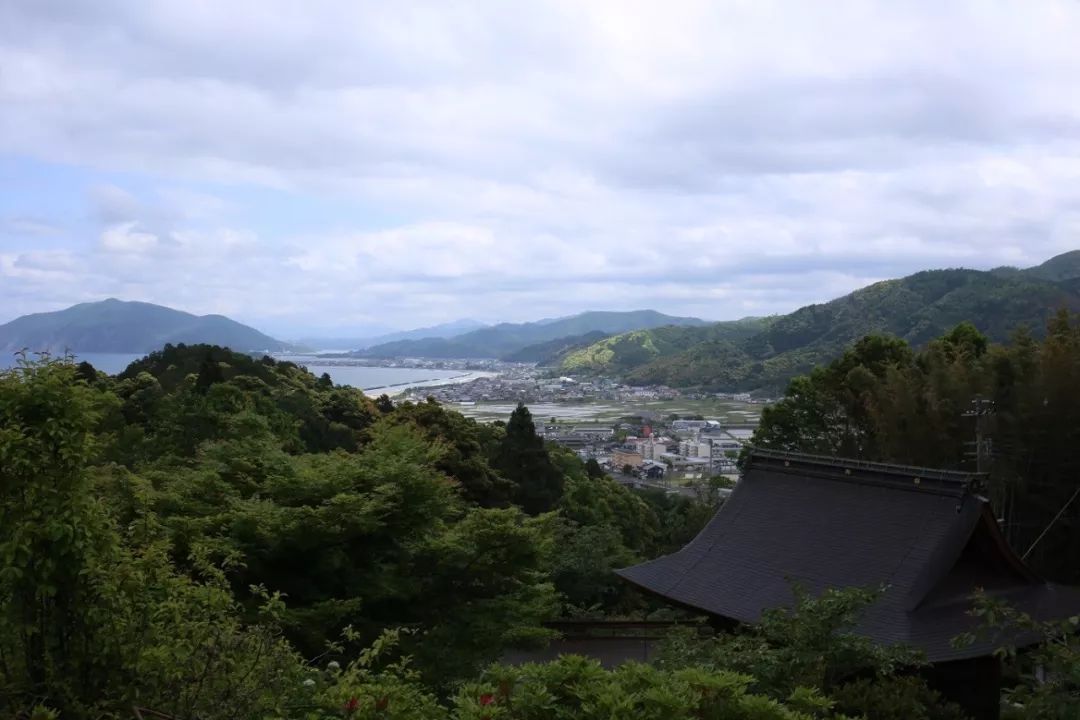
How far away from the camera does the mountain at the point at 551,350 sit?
116 metres

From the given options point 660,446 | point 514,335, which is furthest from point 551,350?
point 660,446

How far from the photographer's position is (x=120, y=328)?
64.7m

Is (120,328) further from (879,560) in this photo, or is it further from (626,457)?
(879,560)

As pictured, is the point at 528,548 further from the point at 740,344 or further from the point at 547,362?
the point at 547,362

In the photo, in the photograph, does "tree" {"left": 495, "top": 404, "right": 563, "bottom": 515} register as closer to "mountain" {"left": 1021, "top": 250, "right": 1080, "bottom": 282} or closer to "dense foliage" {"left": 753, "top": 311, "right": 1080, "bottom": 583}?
"dense foliage" {"left": 753, "top": 311, "right": 1080, "bottom": 583}

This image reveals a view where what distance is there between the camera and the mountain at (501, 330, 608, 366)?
4577 inches

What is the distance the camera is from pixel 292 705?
11.8 ft

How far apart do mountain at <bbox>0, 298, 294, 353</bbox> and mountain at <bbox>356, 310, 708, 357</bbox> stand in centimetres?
5141

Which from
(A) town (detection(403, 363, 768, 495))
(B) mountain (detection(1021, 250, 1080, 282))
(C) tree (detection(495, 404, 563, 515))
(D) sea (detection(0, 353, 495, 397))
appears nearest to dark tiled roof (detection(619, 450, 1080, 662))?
(C) tree (detection(495, 404, 563, 515))

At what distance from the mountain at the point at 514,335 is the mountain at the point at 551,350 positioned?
9.91 m

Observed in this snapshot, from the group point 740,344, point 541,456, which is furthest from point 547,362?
point 541,456

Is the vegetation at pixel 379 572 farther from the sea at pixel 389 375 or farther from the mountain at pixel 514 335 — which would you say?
the mountain at pixel 514 335

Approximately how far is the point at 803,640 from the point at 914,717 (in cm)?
93

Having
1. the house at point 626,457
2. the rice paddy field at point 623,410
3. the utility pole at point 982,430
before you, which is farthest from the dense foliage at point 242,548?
the rice paddy field at point 623,410
